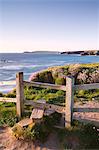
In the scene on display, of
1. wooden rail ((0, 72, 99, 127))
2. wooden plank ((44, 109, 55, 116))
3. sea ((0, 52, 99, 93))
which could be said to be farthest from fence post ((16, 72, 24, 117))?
sea ((0, 52, 99, 93))

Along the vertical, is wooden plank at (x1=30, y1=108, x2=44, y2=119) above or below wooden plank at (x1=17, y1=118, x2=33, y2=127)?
above

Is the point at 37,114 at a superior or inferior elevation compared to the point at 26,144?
superior

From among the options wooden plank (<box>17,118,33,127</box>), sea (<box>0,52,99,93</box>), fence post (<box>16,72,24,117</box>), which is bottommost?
sea (<box>0,52,99,93</box>)

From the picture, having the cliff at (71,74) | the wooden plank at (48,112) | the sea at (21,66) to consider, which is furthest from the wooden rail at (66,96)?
the sea at (21,66)

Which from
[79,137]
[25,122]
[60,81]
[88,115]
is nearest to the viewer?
[79,137]

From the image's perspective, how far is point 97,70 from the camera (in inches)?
603

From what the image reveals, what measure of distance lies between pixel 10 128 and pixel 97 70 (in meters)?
8.71

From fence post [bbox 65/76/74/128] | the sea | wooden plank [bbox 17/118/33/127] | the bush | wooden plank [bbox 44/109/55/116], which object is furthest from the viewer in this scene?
the sea

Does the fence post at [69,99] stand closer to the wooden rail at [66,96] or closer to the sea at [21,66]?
the wooden rail at [66,96]

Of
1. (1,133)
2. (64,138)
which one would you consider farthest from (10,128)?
(64,138)

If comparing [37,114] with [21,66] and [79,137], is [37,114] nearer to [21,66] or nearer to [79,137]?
[79,137]

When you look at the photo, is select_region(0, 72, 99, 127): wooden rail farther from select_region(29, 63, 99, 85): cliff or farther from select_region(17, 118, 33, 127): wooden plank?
select_region(29, 63, 99, 85): cliff

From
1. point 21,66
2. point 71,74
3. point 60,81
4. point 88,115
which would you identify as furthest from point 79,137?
point 21,66

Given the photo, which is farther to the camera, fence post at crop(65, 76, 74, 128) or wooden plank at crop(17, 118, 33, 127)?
wooden plank at crop(17, 118, 33, 127)
